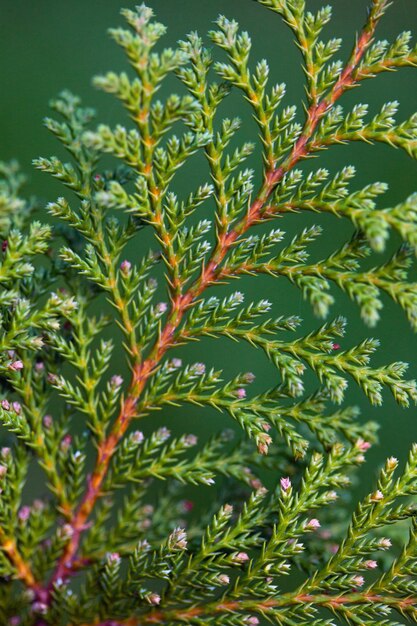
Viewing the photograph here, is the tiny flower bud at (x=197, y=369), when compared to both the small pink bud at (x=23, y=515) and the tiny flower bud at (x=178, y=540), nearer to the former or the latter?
the tiny flower bud at (x=178, y=540)

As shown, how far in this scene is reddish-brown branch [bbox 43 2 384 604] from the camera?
3.97 feet

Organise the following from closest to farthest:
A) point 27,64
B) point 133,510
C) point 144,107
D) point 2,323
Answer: point 144,107
point 2,323
point 133,510
point 27,64

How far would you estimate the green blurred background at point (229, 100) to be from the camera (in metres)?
2.77

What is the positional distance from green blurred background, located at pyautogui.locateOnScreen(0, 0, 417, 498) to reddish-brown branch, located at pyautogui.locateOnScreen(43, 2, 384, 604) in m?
1.32

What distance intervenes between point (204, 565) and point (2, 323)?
49cm

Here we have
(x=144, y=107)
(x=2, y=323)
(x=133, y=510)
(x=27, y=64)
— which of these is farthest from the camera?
(x=27, y=64)

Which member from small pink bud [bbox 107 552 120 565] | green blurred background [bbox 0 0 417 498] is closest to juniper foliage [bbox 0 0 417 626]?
small pink bud [bbox 107 552 120 565]

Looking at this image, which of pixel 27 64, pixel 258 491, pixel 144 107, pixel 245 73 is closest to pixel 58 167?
pixel 144 107

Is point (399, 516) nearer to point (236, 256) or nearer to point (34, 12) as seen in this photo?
point (236, 256)

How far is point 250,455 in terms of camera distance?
1.41 m

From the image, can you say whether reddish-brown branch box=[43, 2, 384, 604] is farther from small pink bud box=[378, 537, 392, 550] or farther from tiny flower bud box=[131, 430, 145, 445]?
small pink bud box=[378, 537, 392, 550]

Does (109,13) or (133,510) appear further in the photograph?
(109,13)

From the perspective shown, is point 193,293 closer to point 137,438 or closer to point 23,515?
point 137,438

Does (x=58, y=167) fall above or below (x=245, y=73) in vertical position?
below
